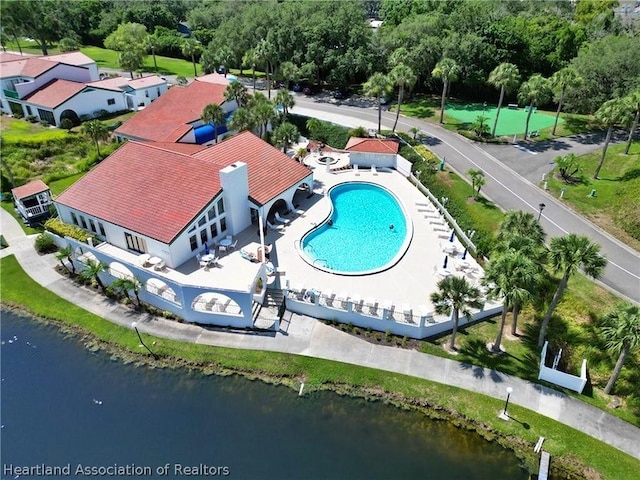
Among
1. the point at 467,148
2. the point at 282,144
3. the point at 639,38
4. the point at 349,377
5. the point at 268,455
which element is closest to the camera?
the point at 268,455

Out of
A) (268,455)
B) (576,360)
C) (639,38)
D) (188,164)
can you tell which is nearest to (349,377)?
(268,455)

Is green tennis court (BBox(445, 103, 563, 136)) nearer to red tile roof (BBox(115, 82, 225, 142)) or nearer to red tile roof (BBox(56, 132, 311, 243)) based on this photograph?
red tile roof (BBox(56, 132, 311, 243))

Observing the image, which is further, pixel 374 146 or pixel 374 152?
pixel 374 146

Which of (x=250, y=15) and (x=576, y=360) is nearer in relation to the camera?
(x=576, y=360)

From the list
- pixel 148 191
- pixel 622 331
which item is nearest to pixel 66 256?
pixel 148 191

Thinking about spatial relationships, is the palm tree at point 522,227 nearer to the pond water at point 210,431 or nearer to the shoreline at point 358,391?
the shoreline at point 358,391

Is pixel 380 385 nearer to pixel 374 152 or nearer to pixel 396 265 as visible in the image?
pixel 396 265

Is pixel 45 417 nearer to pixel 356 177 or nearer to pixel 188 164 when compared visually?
pixel 188 164

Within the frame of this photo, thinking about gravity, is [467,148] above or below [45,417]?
above
